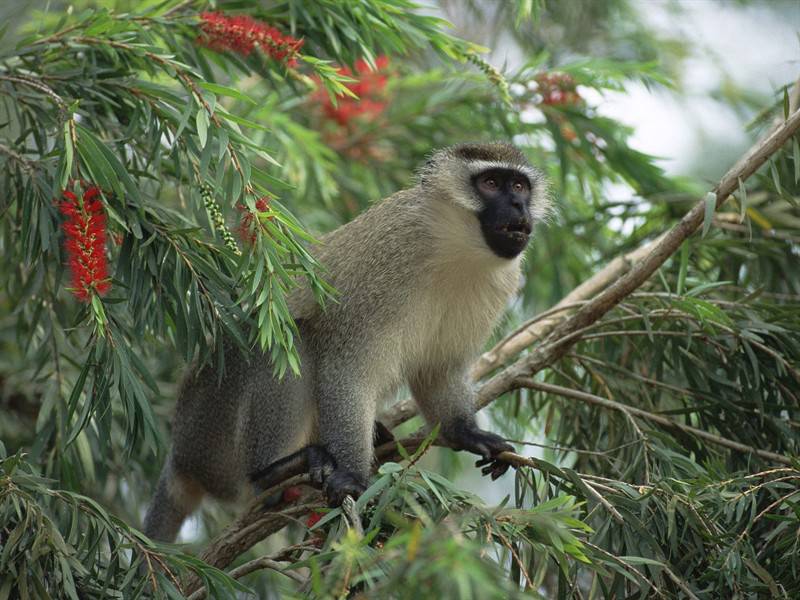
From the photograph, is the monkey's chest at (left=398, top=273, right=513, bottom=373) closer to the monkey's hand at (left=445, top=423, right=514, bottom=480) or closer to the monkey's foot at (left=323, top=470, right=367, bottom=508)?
the monkey's hand at (left=445, top=423, right=514, bottom=480)

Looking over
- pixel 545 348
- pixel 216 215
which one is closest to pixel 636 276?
pixel 545 348

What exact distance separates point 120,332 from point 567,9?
22.7ft

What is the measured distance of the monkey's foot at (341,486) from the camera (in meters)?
4.63

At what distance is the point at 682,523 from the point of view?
4242 mm

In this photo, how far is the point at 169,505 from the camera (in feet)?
18.3

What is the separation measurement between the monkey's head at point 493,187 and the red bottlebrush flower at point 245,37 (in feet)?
3.41

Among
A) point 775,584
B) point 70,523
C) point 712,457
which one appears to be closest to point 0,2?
point 70,523

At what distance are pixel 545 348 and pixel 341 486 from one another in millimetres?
1325

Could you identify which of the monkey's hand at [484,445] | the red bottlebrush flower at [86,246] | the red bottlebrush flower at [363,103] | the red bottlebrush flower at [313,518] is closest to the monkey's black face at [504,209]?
the monkey's hand at [484,445]

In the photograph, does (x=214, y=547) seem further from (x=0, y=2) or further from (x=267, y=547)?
(x=0, y=2)

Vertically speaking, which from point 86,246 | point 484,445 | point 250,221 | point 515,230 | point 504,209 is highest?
point 86,246

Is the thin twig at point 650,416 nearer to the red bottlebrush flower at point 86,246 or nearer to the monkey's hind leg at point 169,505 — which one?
the monkey's hind leg at point 169,505

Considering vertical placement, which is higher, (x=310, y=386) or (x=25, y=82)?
(x=25, y=82)

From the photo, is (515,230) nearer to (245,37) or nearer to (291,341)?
(291,341)
